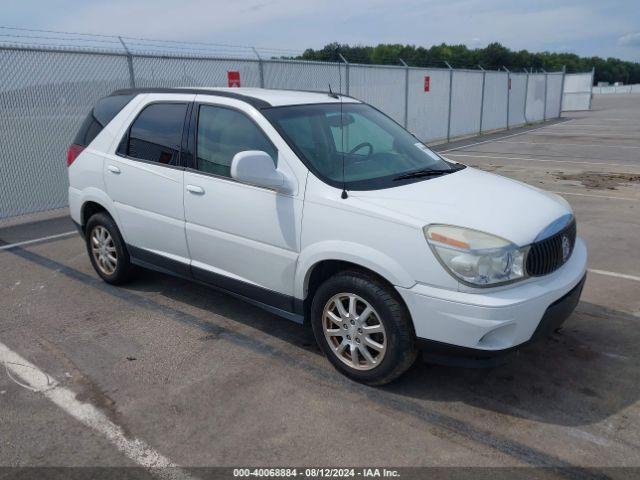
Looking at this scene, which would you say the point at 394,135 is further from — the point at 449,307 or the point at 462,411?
the point at 462,411

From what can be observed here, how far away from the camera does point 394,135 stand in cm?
452

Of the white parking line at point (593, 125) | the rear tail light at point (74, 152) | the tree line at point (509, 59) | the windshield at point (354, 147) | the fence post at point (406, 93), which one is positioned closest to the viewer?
the windshield at point (354, 147)

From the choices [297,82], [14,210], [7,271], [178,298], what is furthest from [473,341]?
[297,82]

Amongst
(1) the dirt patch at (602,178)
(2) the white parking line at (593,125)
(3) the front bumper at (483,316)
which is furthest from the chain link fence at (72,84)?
(2) the white parking line at (593,125)

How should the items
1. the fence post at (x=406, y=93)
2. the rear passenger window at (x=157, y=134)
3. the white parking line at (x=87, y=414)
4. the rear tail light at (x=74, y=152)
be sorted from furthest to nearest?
the fence post at (x=406, y=93)
the rear tail light at (x=74, y=152)
the rear passenger window at (x=157, y=134)
the white parking line at (x=87, y=414)

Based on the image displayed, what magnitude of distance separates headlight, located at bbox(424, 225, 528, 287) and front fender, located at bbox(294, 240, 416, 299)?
243 millimetres

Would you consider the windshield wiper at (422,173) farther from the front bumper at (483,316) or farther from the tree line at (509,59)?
the tree line at (509,59)

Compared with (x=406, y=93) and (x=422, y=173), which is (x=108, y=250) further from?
(x=406, y=93)

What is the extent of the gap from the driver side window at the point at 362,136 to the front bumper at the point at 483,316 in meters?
1.37

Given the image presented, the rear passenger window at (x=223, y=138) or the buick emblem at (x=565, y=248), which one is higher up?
the rear passenger window at (x=223, y=138)

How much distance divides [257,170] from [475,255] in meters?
1.41

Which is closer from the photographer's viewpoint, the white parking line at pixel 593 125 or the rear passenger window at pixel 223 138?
the rear passenger window at pixel 223 138

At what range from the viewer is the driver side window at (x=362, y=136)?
4117mm

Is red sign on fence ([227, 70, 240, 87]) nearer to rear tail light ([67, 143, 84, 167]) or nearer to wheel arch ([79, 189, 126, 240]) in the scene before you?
rear tail light ([67, 143, 84, 167])
